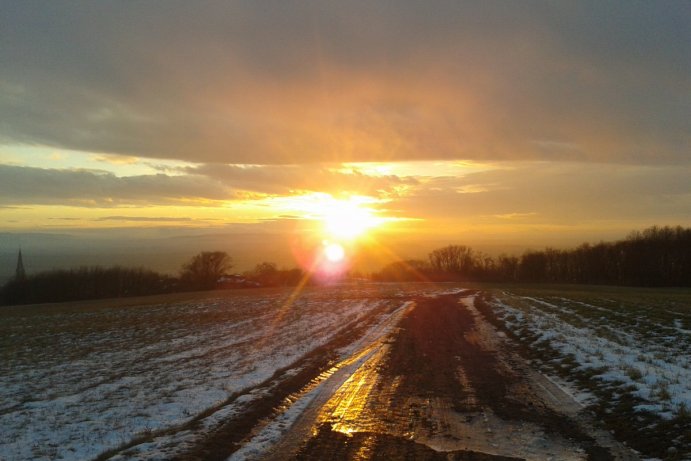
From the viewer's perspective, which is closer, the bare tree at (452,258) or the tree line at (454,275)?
the tree line at (454,275)

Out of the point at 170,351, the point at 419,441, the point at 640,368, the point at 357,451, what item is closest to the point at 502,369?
the point at 640,368

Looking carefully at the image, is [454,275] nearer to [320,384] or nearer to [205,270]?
[205,270]

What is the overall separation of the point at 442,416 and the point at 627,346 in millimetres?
8376

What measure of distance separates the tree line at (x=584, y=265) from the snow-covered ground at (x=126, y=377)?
7938 centimetres

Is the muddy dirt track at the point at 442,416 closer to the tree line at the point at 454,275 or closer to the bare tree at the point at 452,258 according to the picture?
the tree line at the point at 454,275

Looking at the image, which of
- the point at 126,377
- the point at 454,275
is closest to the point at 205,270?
the point at 454,275

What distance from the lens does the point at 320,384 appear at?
10352 millimetres

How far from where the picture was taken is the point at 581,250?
336 ft

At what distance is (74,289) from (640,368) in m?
94.7

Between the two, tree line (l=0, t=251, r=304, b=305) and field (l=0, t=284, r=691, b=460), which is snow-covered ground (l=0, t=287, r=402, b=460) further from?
tree line (l=0, t=251, r=304, b=305)

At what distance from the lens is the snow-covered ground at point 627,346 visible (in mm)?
8633

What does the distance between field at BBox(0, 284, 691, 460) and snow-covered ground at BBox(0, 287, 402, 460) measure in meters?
0.05

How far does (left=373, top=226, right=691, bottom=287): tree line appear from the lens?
82938mm

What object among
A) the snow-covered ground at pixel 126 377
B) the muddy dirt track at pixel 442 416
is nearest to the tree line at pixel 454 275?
the snow-covered ground at pixel 126 377
